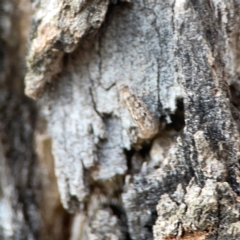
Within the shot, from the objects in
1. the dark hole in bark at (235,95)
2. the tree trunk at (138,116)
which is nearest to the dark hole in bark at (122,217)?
the tree trunk at (138,116)

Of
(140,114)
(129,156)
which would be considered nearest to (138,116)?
(140,114)

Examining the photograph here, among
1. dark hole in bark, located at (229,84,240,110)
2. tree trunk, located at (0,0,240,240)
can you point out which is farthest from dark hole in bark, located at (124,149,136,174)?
dark hole in bark, located at (229,84,240,110)

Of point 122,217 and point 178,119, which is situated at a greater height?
point 178,119

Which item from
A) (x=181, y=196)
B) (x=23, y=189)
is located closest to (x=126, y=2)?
(x=181, y=196)

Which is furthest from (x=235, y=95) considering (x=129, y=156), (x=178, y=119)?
(x=129, y=156)

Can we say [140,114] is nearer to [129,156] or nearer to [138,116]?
[138,116]

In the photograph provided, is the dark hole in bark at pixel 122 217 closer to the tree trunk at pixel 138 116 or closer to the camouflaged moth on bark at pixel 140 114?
the tree trunk at pixel 138 116

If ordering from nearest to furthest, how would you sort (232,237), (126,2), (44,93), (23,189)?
1. (232,237)
2. (126,2)
3. (44,93)
4. (23,189)

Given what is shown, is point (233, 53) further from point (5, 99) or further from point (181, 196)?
point (5, 99)
